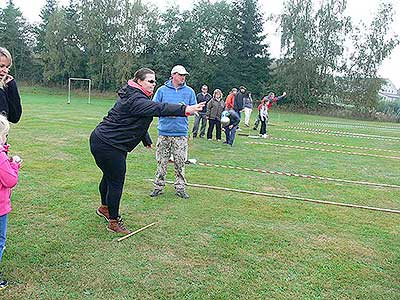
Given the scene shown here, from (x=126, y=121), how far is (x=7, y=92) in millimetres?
1213

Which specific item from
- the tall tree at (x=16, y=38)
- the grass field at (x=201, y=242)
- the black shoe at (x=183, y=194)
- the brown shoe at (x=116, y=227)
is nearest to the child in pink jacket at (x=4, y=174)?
the grass field at (x=201, y=242)

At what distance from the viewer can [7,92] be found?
4.00m

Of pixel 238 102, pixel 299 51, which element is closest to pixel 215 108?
pixel 238 102

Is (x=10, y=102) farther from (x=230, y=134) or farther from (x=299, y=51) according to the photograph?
(x=299, y=51)

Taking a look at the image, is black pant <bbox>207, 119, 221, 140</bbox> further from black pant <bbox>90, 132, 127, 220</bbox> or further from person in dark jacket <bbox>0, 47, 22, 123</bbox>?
person in dark jacket <bbox>0, 47, 22, 123</bbox>

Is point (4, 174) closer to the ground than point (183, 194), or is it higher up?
higher up

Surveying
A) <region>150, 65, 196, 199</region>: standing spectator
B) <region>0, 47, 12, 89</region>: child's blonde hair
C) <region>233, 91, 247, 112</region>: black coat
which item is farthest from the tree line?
<region>0, 47, 12, 89</region>: child's blonde hair

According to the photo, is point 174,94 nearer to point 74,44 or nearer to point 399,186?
point 399,186

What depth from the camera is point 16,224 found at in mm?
4797

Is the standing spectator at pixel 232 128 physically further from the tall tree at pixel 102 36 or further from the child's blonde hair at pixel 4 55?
the tall tree at pixel 102 36

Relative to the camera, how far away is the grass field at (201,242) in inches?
142

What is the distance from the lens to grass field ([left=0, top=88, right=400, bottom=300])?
11.8 feet

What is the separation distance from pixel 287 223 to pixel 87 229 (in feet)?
8.30

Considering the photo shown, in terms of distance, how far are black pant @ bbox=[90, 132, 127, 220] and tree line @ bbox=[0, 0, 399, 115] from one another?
132ft
